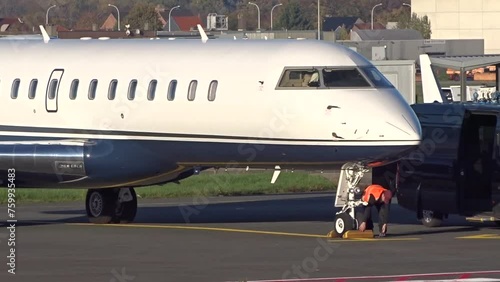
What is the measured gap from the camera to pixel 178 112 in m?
23.6

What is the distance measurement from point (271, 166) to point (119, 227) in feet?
11.9

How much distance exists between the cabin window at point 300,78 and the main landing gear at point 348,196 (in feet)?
5.17

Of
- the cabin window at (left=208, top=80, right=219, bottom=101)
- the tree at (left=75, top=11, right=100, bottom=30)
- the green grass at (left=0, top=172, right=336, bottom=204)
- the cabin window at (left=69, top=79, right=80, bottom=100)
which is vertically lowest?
the tree at (left=75, top=11, right=100, bottom=30)

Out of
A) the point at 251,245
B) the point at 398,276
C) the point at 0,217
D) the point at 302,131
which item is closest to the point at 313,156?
the point at 302,131

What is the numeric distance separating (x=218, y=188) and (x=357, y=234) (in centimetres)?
1330

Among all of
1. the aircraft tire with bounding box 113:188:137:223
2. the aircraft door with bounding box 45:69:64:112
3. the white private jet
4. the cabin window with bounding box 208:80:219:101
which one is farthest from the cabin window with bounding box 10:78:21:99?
the cabin window with bounding box 208:80:219:101

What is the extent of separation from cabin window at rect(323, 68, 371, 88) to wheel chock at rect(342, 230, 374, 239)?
2506mm

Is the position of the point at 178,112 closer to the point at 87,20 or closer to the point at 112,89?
the point at 112,89

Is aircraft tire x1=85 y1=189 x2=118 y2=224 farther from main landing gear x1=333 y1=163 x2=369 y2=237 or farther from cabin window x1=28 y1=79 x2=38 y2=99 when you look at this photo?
main landing gear x1=333 y1=163 x2=369 y2=237

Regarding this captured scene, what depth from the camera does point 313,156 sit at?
2241 centimetres

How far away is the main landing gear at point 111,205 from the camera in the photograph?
26.0 metres

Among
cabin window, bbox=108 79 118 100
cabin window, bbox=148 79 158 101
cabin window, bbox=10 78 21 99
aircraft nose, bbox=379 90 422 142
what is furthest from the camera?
cabin window, bbox=10 78 21 99

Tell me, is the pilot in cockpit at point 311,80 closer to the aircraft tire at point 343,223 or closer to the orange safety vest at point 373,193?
the orange safety vest at point 373,193

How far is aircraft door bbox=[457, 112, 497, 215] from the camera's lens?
78.7 ft
